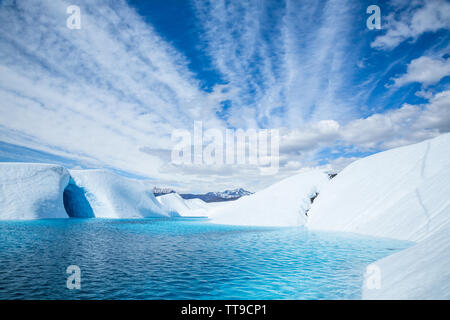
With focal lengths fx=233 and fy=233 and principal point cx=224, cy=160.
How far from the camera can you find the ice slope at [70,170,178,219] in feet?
168

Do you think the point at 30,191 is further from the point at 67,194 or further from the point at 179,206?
the point at 179,206

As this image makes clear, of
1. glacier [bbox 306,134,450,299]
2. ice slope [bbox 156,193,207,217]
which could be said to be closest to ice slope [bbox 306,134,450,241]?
glacier [bbox 306,134,450,299]

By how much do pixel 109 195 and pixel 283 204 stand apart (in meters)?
40.0

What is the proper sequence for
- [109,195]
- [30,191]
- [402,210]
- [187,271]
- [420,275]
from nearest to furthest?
[420,275] → [187,271] → [402,210] → [30,191] → [109,195]

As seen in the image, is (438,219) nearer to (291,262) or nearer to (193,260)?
(291,262)

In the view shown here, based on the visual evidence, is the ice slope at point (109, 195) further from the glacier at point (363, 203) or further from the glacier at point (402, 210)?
the glacier at point (402, 210)

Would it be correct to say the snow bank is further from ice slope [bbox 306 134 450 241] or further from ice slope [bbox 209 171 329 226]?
ice slope [bbox 209 171 329 226]

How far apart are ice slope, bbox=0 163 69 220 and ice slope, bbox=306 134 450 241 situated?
4008cm

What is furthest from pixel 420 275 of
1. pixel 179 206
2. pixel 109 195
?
pixel 179 206

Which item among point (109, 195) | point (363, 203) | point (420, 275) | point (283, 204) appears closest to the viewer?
point (420, 275)

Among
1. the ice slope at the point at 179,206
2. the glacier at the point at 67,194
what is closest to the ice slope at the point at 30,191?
the glacier at the point at 67,194

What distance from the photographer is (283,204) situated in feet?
103
